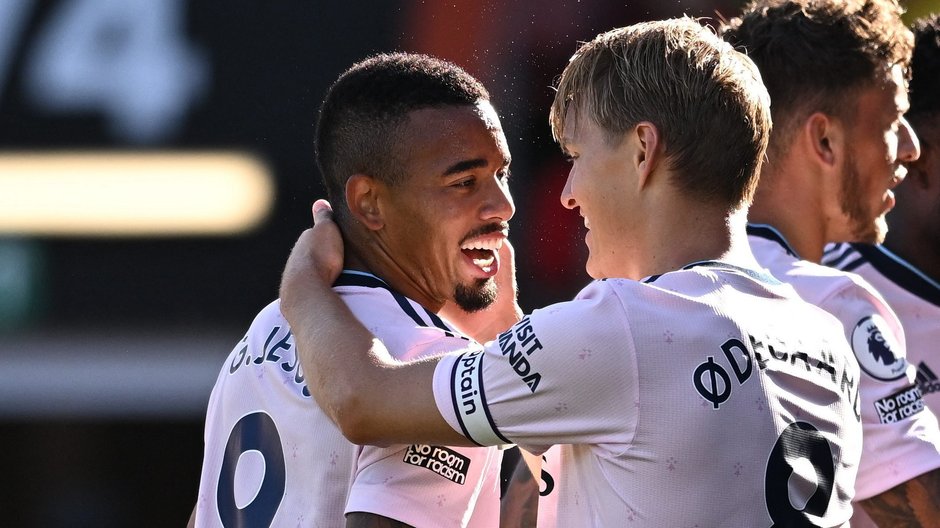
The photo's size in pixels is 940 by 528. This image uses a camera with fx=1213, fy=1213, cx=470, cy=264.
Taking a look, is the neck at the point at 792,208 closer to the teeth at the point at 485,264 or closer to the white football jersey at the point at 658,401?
the teeth at the point at 485,264

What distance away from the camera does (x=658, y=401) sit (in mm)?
1597

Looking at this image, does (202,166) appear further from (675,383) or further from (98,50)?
(675,383)

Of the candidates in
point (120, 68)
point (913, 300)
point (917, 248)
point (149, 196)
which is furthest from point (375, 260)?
point (120, 68)

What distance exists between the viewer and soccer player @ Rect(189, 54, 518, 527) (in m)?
1.80

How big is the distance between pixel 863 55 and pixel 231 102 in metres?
2.00

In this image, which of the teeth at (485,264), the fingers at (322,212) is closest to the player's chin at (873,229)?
the teeth at (485,264)

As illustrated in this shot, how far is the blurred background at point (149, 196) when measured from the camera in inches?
144

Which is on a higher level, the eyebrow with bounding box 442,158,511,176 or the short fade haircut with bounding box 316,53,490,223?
the short fade haircut with bounding box 316,53,490,223

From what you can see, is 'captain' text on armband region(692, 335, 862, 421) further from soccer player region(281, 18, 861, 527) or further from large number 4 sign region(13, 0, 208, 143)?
large number 4 sign region(13, 0, 208, 143)

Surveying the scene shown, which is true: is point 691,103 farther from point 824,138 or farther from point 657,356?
point 824,138

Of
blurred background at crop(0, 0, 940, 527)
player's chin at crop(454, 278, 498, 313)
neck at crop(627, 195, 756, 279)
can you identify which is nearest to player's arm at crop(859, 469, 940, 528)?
neck at crop(627, 195, 756, 279)

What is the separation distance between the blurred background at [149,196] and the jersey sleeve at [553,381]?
2125 millimetres

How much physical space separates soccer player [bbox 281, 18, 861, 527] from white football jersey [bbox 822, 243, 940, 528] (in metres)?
1.01

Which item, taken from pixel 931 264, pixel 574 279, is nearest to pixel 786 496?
pixel 931 264
